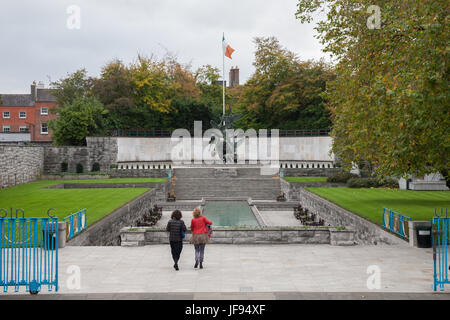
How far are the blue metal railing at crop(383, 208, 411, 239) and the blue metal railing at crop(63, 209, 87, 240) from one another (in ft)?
38.5

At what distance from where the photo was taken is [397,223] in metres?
15.7

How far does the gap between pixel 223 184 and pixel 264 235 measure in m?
23.9

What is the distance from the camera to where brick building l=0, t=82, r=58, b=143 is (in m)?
69.6

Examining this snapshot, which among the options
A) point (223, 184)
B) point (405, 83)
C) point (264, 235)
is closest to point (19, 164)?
point (223, 184)

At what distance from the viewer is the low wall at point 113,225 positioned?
15762 millimetres

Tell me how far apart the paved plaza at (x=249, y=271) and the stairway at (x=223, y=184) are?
22677 mm

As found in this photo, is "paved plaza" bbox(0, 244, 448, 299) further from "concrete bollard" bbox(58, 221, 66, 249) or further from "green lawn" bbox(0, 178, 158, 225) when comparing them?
"green lawn" bbox(0, 178, 158, 225)

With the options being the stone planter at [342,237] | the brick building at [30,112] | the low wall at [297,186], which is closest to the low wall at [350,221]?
the stone planter at [342,237]

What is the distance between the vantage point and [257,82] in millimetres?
58219

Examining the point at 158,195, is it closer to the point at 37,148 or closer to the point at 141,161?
the point at 37,148

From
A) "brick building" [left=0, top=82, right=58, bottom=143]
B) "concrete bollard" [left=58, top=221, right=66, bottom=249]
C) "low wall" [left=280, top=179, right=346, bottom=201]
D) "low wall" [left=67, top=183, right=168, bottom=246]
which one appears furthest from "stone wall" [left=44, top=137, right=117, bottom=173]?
"concrete bollard" [left=58, top=221, right=66, bottom=249]
